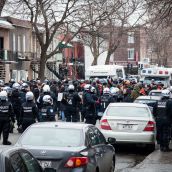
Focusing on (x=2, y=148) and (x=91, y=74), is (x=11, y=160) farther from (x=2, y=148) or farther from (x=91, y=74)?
(x=91, y=74)

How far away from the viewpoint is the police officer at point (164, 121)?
629 inches

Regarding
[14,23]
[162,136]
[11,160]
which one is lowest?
[162,136]

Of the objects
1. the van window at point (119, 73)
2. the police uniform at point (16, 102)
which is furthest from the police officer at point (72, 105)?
the van window at point (119, 73)

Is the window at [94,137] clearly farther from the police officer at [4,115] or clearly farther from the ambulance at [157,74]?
the ambulance at [157,74]

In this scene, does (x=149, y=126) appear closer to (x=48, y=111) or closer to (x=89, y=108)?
(x=48, y=111)

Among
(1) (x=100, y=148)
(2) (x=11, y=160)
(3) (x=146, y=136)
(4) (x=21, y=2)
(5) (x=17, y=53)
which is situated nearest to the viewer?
(2) (x=11, y=160)

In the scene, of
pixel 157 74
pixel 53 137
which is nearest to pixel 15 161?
pixel 53 137

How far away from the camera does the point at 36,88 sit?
26.8 m

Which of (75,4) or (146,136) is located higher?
(75,4)

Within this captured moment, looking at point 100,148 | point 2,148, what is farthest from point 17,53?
point 2,148

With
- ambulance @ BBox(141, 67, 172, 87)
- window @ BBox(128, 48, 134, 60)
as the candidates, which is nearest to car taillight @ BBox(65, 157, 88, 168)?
ambulance @ BBox(141, 67, 172, 87)

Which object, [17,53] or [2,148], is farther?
→ [17,53]

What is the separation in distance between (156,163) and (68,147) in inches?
189

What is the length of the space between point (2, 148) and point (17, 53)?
4869cm
